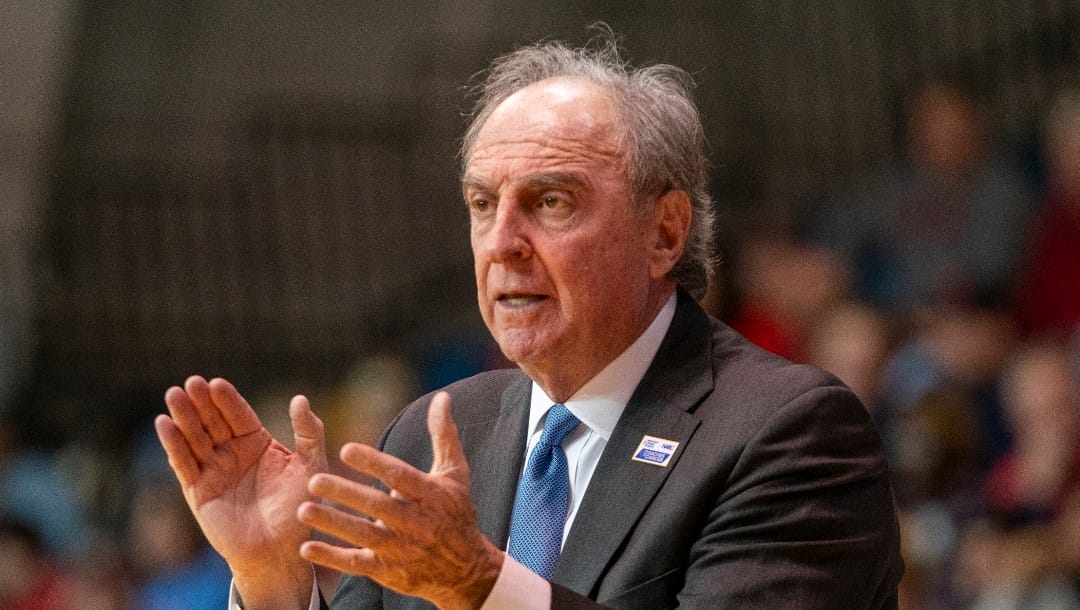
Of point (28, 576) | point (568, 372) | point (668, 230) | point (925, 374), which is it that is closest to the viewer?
point (568, 372)

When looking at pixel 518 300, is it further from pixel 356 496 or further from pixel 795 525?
pixel 356 496

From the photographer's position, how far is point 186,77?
367 inches

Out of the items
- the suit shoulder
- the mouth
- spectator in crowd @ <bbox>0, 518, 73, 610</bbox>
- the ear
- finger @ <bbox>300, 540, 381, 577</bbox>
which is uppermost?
the ear

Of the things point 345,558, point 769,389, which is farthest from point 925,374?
point 345,558

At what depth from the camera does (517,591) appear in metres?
2.48

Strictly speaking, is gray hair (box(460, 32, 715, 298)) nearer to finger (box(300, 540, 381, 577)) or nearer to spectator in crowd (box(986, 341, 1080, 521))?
finger (box(300, 540, 381, 577))

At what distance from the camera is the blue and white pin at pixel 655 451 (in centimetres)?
286

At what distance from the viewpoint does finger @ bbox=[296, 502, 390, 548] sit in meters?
2.29

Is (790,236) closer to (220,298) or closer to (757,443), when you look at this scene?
(220,298)

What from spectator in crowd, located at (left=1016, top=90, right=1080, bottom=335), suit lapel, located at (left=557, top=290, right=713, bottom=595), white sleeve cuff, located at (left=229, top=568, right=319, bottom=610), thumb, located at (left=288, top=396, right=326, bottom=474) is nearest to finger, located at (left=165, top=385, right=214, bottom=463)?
thumb, located at (left=288, top=396, right=326, bottom=474)

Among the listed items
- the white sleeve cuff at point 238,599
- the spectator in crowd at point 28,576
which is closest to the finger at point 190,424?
the white sleeve cuff at point 238,599

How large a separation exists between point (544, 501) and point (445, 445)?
540 mm

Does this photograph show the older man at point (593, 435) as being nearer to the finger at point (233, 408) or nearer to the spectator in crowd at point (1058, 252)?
the finger at point (233, 408)

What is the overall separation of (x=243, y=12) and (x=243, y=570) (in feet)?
23.1
